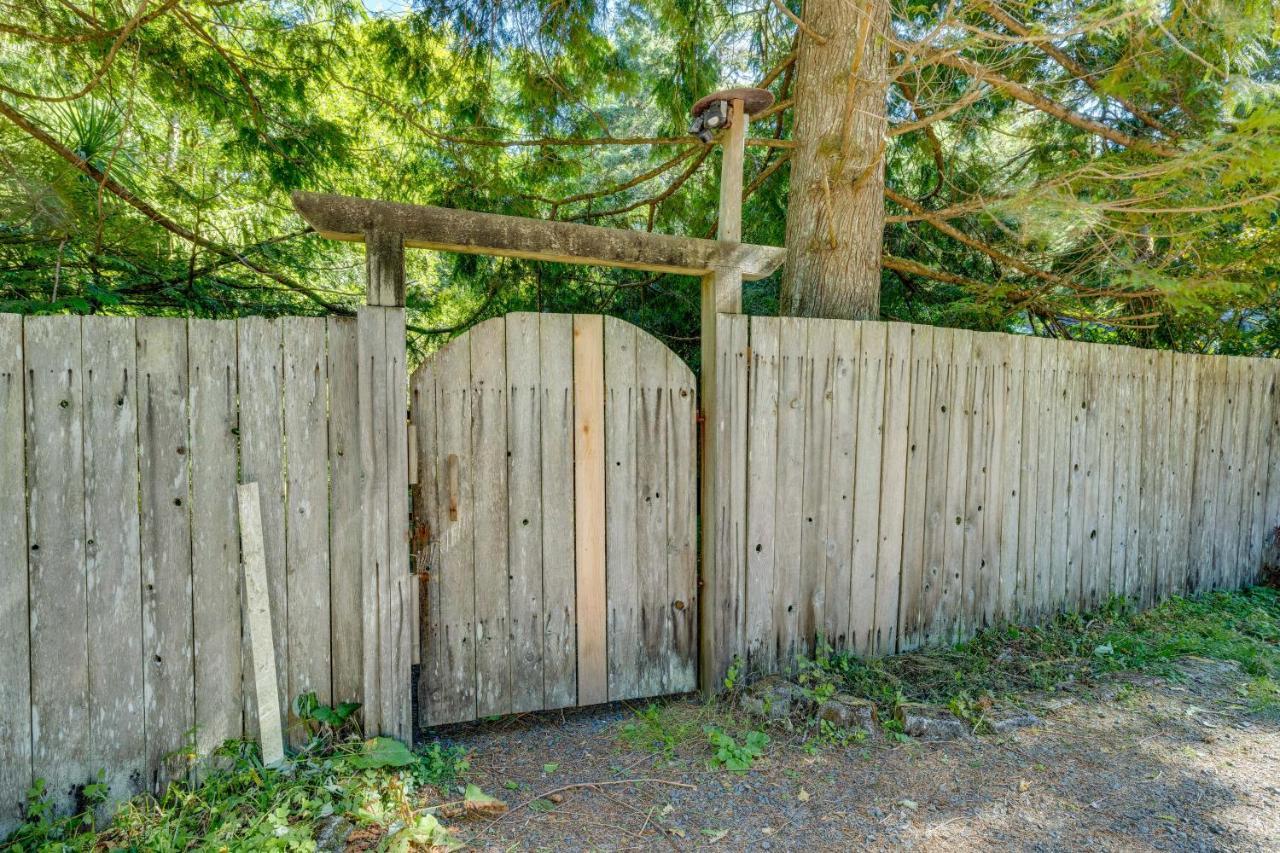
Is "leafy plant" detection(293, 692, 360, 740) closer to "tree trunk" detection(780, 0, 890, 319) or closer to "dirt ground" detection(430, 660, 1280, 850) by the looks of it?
"dirt ground" detection(430, 660, 1280, 850)

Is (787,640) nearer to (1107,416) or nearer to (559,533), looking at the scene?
(559,533)

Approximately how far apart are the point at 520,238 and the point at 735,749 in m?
2.14

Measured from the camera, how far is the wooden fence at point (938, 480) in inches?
123

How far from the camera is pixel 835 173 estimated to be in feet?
11.6

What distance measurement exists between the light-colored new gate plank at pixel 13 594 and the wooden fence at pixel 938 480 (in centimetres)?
240

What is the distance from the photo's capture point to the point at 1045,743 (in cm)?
275

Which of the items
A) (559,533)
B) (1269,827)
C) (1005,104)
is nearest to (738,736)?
(559,533)

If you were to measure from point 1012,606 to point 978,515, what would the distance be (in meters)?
0.62

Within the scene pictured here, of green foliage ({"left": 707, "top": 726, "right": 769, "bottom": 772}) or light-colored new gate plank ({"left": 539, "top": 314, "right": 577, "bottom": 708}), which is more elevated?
light-colored new gate plank ({"left": 539, "top": 314, "right": 577, "bottom": 708})

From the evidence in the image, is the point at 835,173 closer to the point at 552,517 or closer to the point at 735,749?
the point at 552,517

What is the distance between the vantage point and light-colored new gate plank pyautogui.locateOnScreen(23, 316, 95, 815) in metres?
2.11

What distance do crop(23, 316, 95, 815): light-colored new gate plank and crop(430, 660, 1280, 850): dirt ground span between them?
1.25 metres

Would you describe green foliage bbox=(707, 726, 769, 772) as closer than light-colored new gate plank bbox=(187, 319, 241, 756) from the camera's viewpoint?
No

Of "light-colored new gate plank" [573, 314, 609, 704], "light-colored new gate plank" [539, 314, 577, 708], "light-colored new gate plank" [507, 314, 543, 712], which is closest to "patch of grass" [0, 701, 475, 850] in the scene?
"light-colored new gate plank" [507, 314, 543, 712]
